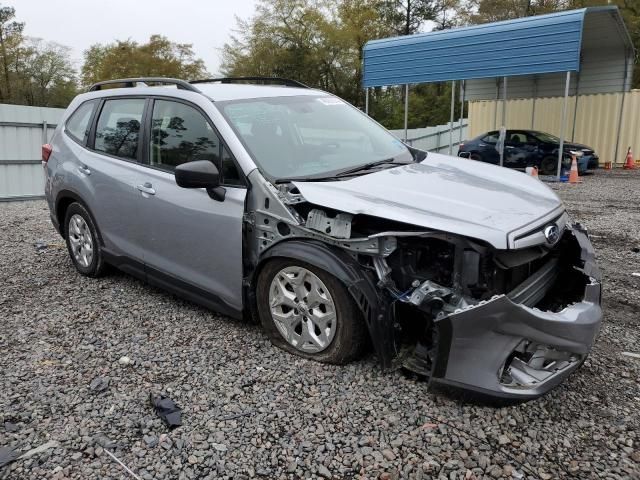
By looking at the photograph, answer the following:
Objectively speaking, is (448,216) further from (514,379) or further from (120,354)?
(120,354)

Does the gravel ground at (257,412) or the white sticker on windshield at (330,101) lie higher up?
the white sticker on windshield at (330,101)

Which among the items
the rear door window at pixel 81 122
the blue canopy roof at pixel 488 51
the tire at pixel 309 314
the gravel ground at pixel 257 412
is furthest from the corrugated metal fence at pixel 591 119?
the tire at pixel 309 314

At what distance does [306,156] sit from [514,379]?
197cm

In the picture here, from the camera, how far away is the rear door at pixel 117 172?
441 centimetres

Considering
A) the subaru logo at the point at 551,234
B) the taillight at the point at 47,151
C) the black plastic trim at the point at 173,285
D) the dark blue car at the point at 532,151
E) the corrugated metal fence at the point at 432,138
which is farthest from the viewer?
the corrugated metal fence at the point at 432,138

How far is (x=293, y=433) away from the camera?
2.84 m

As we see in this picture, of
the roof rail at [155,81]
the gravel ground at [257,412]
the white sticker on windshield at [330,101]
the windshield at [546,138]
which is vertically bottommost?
the gravel ground at [257,412]

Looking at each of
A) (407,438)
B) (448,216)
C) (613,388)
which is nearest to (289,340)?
(407,438)

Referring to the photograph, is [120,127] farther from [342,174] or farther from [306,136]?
[342,174]

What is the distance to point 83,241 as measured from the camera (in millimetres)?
5219

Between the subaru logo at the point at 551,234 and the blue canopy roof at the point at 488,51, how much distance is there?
12609 mm

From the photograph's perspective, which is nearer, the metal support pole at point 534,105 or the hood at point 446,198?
the hood at point 446,198

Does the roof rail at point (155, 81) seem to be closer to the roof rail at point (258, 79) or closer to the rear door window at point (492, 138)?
the roof rail at point (258, 79)

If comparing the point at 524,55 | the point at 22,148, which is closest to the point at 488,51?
the point at 524,55
